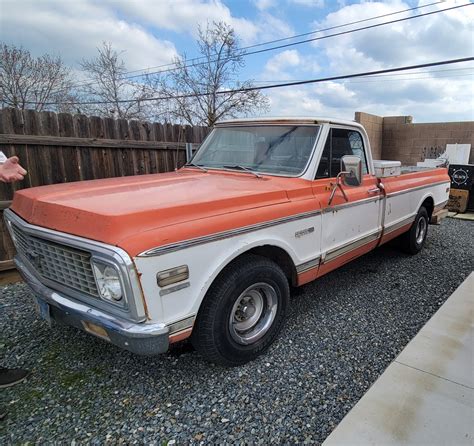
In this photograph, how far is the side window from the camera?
3270mm

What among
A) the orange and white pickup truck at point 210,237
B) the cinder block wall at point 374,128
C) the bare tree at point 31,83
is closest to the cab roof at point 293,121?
the orange and white pickup truck at point 210,237

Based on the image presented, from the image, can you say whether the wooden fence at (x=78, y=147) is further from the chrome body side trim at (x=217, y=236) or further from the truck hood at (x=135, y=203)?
the chrome body side trim at (x=217, y=236)

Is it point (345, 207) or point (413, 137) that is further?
point (413, 137)

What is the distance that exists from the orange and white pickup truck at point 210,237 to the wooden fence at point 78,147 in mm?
1784

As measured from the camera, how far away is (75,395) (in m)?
2.38

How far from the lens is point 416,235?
5.21 metres

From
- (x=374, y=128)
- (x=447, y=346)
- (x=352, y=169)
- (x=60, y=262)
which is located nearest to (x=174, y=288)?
(x=60, y=262)

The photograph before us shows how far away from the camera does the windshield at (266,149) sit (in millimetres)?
3213

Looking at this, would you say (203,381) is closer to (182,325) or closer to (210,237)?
(182,325)

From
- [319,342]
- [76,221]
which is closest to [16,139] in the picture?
[76,221]

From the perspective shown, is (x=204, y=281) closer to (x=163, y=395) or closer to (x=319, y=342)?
(x=163, y=395)

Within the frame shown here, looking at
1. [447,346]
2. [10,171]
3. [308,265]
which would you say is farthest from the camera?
[308,265]

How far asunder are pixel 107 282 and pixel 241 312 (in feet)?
3.84

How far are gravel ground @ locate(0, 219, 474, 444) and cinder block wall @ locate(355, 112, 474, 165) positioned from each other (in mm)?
10874
